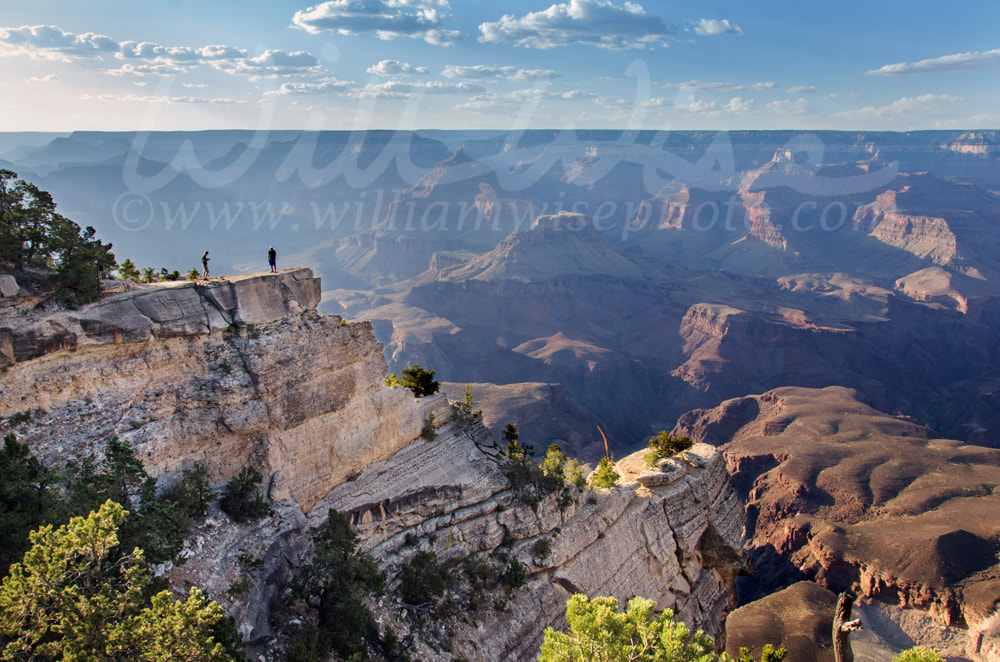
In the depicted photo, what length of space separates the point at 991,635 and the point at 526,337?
11707 centimetres

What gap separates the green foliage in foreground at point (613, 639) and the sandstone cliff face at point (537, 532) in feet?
33.5

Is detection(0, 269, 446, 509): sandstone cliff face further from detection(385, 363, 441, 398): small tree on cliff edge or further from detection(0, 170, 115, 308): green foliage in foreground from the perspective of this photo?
detection(385, 363, 441, 398): small tree on cliff edge

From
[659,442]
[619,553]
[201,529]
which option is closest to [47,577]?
[201,529]

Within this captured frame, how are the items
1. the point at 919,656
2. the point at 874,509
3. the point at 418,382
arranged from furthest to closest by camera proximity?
the point at 874,509
the point at 418,382
the point at 919,656

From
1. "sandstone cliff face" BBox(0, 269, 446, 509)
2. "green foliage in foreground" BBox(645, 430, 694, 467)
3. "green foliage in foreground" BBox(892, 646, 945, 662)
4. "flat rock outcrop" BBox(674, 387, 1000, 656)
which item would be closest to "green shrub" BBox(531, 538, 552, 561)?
"sandstone cliff face" BBox(0, 269, 446, 509)

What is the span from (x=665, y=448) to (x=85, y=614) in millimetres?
34511

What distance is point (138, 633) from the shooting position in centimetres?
1212

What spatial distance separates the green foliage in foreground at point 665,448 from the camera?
3753cm

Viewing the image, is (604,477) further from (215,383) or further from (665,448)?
(215,383)

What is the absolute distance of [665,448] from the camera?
127 ft

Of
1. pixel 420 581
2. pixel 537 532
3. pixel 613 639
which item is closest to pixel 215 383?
pixel 420 581

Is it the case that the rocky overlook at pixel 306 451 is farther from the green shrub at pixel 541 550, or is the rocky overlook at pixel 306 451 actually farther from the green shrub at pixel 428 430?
the green shrub at pixel 428 430

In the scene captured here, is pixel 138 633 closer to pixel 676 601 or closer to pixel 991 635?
pixel 676 601

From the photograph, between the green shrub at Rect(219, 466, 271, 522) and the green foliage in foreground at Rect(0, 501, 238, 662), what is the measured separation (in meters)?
7.30
